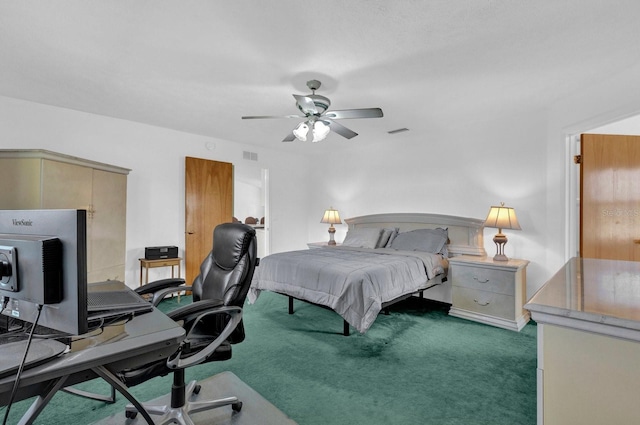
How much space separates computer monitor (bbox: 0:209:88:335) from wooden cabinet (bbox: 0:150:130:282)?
2.64 meters

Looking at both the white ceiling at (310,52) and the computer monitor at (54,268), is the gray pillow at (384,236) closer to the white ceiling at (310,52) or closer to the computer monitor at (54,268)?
the white ceiling at (310,52)

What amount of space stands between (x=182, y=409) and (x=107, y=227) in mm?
2720

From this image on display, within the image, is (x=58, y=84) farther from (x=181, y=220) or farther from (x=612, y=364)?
(x=612, y=364)

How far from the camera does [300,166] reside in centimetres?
635

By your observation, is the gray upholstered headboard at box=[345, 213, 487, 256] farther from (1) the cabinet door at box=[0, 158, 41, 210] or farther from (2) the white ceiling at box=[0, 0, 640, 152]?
(1) the cabinet door at box=[0, 158, 41, 210]

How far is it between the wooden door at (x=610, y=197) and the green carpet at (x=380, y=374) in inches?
43.4

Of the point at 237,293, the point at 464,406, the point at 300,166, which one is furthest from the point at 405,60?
the point at 300,166

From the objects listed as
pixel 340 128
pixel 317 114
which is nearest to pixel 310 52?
pixel 317 114

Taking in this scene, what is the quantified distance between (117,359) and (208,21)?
1983mm

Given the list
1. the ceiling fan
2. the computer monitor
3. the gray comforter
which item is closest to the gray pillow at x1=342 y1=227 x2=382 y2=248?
the gray comforter

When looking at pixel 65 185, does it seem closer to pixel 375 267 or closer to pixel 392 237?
pixel 375 267

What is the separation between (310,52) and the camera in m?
2.32

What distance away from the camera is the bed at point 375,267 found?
2.86m

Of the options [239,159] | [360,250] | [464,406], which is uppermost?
[239,159]
